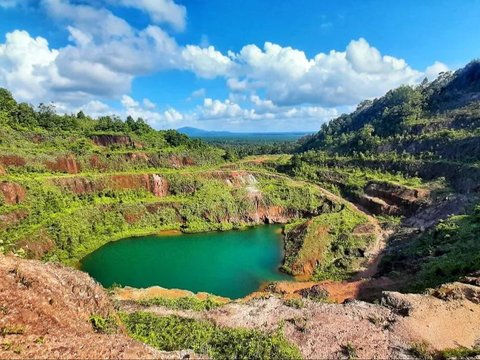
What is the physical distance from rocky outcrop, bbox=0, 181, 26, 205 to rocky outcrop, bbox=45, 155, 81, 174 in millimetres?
10079

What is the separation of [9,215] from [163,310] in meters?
24.0

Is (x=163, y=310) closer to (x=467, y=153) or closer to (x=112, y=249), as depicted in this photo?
(x=112, y=249)

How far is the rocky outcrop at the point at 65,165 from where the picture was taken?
4834 cm

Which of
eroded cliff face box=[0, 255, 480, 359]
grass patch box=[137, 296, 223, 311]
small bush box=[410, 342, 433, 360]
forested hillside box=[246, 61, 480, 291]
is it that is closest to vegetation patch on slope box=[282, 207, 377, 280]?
forested hillside box=[246, 61, 480, 291]

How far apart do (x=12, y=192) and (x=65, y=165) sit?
40.7 feet

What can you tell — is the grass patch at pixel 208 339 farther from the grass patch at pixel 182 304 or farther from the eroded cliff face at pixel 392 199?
the eroded cliff face at pixel 392 199

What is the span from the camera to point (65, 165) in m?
49.5

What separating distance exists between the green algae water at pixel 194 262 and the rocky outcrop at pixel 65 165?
14.3m

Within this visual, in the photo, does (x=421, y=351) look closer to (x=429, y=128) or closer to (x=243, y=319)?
(x=243, y=319)

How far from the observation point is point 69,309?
1180 cm

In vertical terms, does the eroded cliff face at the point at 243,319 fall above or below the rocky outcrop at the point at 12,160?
below

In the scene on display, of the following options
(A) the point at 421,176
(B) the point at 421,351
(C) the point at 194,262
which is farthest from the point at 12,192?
(A) the point at 421,176

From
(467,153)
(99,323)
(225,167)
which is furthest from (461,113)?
(99,323)

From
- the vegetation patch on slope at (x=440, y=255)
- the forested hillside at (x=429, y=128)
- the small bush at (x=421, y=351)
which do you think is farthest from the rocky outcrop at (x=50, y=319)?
the forested hillside at (x=429, y=128)
